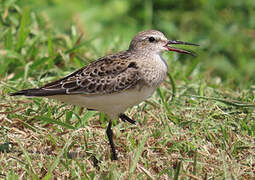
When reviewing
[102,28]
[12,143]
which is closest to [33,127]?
[12,143]

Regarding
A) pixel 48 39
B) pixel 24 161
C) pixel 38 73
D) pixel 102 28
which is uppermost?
pixel 102 28

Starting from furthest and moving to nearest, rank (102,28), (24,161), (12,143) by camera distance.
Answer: (102,28) → (12,143) → (24,161)

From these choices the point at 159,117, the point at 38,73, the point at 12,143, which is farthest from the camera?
the point at 38,73

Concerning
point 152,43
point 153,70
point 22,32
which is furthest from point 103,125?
point 22,32

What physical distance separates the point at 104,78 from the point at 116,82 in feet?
0.64

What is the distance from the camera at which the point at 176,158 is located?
18.2 ft

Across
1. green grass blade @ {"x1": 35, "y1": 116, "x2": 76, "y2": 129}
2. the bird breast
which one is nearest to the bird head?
the bird breast

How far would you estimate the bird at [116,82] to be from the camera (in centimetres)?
566

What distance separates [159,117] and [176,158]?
1.04 meters

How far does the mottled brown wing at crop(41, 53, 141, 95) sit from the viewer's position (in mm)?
5684

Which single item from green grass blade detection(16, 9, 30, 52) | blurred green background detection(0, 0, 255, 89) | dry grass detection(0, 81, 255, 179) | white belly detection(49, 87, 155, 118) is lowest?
dry grass detection(0, 81, 255, 179)

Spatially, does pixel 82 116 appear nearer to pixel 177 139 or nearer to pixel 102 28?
pixel 177 139

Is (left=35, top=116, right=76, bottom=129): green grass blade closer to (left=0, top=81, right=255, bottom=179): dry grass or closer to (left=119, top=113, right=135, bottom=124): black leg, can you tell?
(left=0, top=81, right=255, bottom=179): dry grass

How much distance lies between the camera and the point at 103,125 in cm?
641
